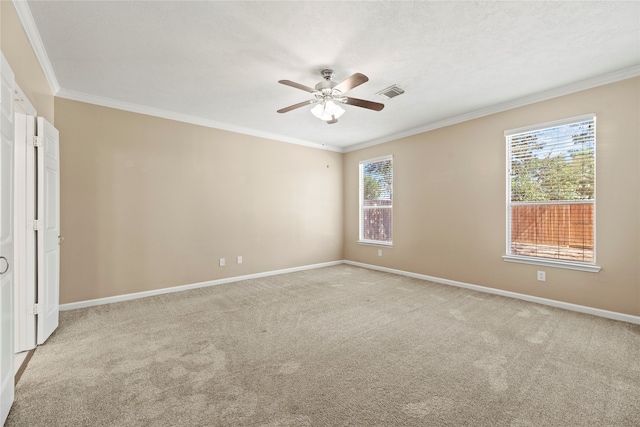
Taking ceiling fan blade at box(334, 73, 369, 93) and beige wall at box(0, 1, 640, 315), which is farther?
beige wall at box(0, 1, 640, 315)

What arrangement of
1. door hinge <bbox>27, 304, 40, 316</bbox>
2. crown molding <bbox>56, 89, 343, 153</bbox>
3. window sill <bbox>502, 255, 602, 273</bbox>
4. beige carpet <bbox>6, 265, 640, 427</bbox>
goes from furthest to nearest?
1. crown molding <bbox>56, 89, 343, 153</bbox>
2. window sill <bbox>502, 255, 602, 273</bbox>
3. door hinge <bbox>27, 304, 40, 316</bbox>
4. beige carpet <bbox>6, 265, 640, 427</bbox>

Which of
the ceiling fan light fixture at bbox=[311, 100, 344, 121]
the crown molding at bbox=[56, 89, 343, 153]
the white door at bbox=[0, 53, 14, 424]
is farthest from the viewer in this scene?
the crown molding at bbox=[56, 89, 343, 153]

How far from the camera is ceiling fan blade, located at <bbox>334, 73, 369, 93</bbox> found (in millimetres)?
2381

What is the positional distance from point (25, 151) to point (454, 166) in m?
5.30

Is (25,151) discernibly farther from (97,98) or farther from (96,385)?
(96,385)

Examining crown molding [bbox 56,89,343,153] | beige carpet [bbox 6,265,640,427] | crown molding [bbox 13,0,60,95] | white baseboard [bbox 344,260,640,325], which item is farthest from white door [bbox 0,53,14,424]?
white baseboard [bbox 344,260,640,325]

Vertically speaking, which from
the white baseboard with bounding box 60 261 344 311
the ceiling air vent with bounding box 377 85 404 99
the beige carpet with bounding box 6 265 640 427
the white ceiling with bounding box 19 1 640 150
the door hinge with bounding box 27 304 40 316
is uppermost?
the white ceiling with bounding box 19 1 640 150

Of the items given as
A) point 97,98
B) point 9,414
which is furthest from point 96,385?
point 97,98

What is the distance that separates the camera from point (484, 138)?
427 cm

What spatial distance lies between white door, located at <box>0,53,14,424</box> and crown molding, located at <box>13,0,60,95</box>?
2.71 feet

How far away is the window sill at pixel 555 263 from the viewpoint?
10.9 feet

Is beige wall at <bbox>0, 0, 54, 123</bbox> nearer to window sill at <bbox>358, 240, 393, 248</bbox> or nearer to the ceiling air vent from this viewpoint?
the ceiling air vent

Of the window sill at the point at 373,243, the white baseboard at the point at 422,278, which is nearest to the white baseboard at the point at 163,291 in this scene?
the white baseboard at the point at 422,278

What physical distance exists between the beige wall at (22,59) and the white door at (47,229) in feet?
0.98
